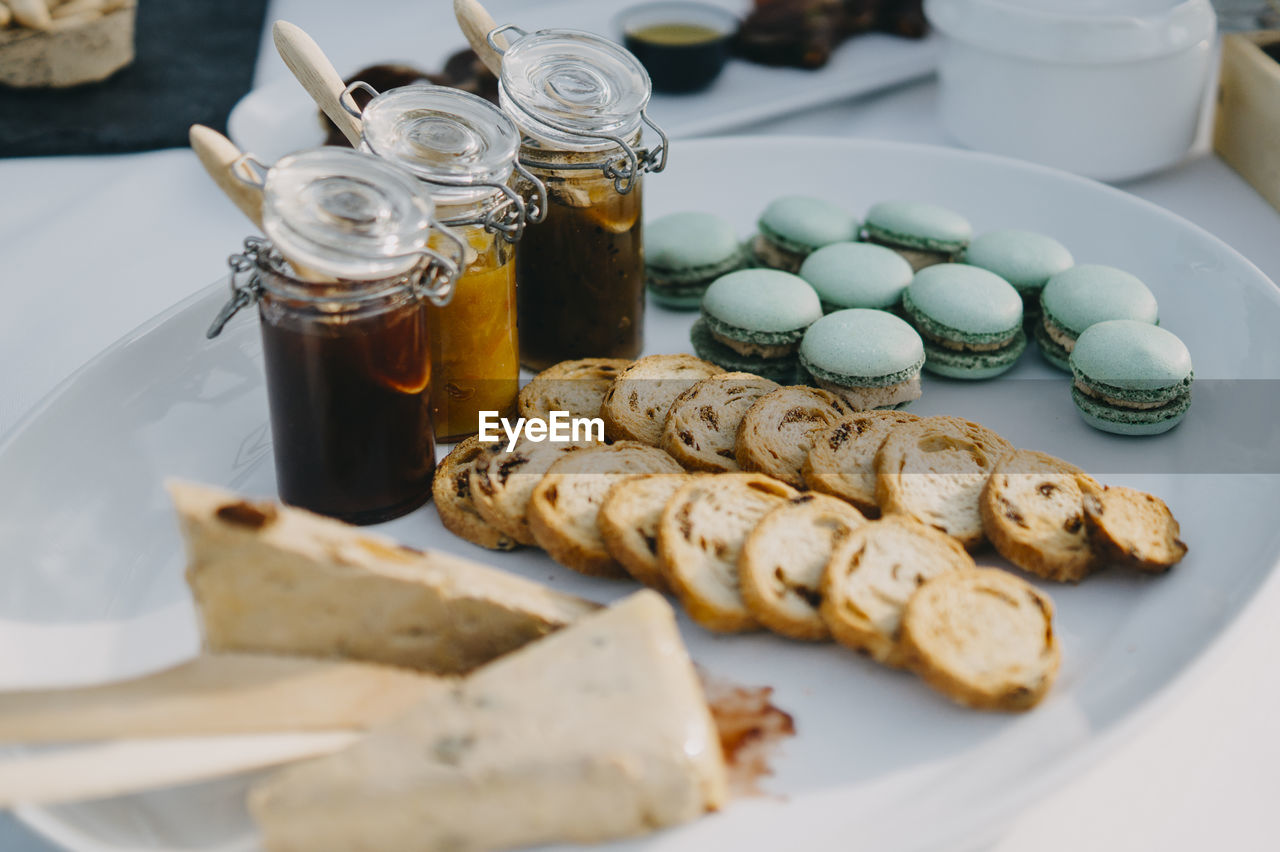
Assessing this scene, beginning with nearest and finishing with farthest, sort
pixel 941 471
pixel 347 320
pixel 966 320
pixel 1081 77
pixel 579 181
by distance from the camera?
pixel 347 320, pixel 941 471, pixel 579 181, pixel 966 320, pixel 1081 77

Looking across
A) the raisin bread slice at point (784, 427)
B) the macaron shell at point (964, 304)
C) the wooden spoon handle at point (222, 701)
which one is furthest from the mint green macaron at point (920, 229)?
the wooden spoon handle at point (222, 701)

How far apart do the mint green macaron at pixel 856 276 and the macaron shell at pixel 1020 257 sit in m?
0.18

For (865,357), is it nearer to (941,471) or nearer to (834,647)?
(941,471)

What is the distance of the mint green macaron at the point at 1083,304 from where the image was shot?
6.74ft

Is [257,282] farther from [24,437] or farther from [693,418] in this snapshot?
[693,418]

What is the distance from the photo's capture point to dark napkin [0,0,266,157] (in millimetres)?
3043

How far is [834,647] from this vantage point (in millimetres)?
1504

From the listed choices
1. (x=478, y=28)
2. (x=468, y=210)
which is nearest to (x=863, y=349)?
(x=468, y=210)

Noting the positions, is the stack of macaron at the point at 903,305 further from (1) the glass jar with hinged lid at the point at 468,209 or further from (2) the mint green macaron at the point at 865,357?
(1) the glass jar with hinged lid at the point at 468,209

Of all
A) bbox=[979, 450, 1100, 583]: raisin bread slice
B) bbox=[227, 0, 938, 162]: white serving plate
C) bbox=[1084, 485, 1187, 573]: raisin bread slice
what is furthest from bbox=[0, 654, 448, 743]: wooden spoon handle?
bbox=[227, 0, 938, 162]: white serving plate

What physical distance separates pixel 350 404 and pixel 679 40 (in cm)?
204

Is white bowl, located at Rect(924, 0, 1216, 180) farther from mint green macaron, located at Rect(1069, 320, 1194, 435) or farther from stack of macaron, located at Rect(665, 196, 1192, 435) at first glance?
mint green macaron, located at Rect(1069, 320, 1194, 435)

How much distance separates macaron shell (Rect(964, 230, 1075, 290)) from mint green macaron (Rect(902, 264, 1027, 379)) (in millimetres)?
89

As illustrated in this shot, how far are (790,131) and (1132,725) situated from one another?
2.30 meters
